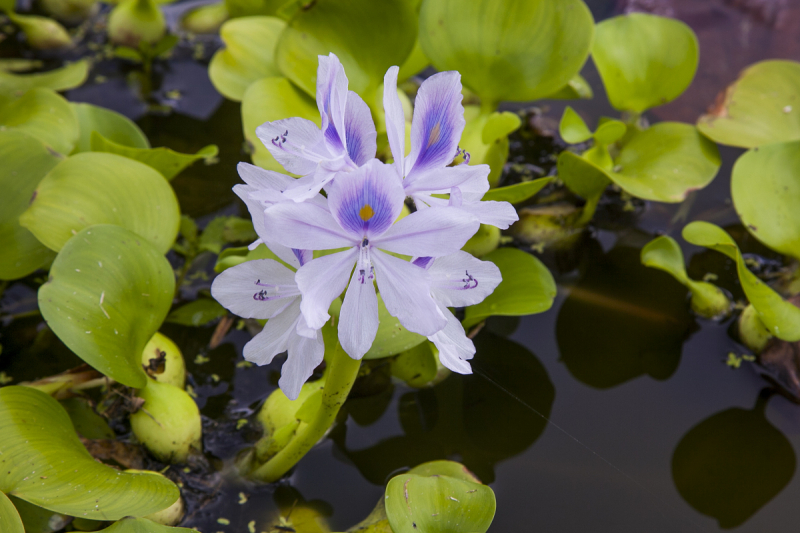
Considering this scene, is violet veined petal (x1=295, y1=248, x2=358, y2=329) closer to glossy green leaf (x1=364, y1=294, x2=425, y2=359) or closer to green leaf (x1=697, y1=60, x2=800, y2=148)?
glossy green leaf (x1=364, y1=294, x2=425, y2=359)

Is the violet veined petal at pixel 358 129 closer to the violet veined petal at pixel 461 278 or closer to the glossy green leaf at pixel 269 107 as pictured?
the violet veined petal at pixel 461 278

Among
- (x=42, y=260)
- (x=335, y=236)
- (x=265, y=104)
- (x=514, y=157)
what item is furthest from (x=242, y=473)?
(x=514, y=157)

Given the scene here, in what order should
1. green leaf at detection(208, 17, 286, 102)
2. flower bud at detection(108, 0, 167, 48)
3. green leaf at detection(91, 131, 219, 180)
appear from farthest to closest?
1. flower bud at detection(108, 0, 167, 48)
2. green leaf at detection(208, 17, 286, 102)
3. green leaf at detection(91, 131, 219, 180)

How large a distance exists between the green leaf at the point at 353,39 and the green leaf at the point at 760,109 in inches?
38.4

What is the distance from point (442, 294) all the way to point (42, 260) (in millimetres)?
1114

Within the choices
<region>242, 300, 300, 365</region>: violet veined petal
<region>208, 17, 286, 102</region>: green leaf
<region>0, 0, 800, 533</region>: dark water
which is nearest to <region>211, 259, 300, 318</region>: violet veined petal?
<region>242, 300, 300, 365</region>: violet veined petal

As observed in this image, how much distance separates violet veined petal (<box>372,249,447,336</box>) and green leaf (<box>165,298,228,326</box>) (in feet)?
3.33

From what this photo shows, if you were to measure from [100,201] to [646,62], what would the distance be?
5.32 ft

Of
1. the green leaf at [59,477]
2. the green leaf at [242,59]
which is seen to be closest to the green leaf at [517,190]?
the green leaf at [59,477]

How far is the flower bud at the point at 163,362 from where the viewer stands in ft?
4.53

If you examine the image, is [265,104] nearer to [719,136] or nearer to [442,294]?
[442,294]

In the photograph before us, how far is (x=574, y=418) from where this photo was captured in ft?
4.92

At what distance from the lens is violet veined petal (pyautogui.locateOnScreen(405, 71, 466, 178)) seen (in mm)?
785

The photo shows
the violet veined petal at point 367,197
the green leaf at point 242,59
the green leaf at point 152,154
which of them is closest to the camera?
the violet veined petal at point 367,197
